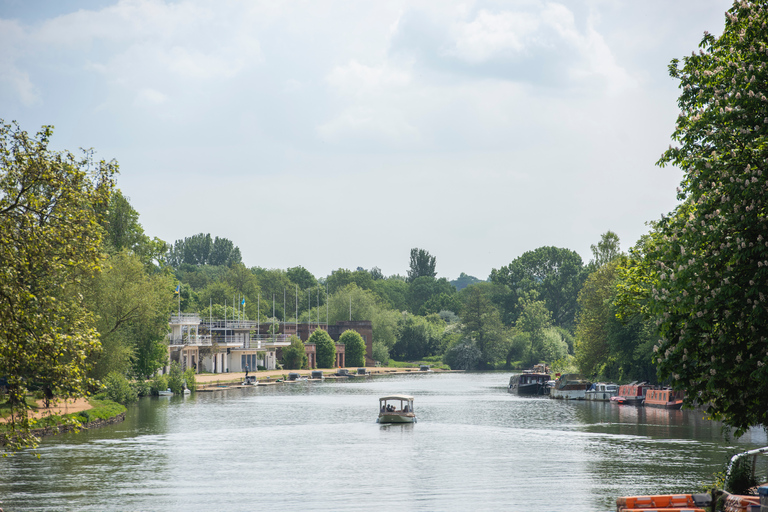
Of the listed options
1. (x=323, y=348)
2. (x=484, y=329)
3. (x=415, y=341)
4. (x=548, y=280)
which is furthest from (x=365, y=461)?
(x=548, y=280)

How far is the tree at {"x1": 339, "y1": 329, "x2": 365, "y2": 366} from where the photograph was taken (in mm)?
144875

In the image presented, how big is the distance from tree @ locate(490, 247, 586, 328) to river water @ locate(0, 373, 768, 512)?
124m

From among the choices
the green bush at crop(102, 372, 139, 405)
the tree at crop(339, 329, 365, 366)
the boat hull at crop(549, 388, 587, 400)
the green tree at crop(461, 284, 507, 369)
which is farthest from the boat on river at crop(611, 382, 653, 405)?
the green tree at crop(461, 284, 507, 369)

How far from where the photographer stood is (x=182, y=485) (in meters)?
30.9

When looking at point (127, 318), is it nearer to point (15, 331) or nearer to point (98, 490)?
point (98, 490)

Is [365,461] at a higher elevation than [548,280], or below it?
below

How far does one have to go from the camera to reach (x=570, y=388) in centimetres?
8388

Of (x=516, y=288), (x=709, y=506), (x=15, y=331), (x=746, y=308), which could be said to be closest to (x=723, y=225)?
(x=746, y=308)

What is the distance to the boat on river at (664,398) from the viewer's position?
220 ft

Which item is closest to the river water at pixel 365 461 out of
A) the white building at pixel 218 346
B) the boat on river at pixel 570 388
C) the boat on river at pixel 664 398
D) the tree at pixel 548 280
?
the boat on river at pixel 664 398

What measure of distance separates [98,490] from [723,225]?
76.1 feet

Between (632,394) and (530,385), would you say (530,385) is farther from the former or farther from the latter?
(632,394)

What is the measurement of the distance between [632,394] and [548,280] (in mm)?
118057

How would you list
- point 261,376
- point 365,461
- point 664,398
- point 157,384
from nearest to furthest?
1. point 365,461
2. point 664,398
3. point 157,384
4. point 261,376
